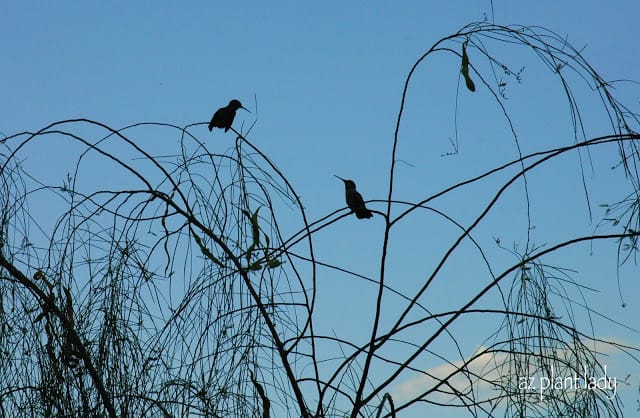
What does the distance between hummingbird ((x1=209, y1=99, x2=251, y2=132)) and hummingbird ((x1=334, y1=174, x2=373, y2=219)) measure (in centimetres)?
26

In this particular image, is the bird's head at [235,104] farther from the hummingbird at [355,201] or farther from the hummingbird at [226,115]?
the hummingbird at [355,201]

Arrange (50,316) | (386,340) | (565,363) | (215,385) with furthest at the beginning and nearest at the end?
(50,316) → (565,363) → (215,385) → (386,340)

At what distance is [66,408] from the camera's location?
1.67 metres

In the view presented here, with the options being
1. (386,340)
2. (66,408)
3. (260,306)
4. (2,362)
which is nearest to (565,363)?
(386,340)

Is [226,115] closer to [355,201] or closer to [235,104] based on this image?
[235,104]

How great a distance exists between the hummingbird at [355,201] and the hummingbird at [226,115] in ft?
0.85

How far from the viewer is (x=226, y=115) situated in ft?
5.99

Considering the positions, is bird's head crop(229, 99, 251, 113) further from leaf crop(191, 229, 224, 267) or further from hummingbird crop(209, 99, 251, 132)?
leaf crop(191, 229, 224, 267)

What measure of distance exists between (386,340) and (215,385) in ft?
1.08

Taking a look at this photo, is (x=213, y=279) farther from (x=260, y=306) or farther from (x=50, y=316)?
(x=50, y=316)

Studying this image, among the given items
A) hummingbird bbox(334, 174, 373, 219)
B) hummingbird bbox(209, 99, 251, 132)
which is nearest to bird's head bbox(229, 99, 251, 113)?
hummingbird bbox(209, 99, 251, 132)

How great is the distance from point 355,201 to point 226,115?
35 centimetres

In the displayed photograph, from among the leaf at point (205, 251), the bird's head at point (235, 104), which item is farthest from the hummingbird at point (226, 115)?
the leaf at point (205, 251)

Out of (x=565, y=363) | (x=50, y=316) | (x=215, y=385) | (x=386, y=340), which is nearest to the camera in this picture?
(x=386, y=340)
